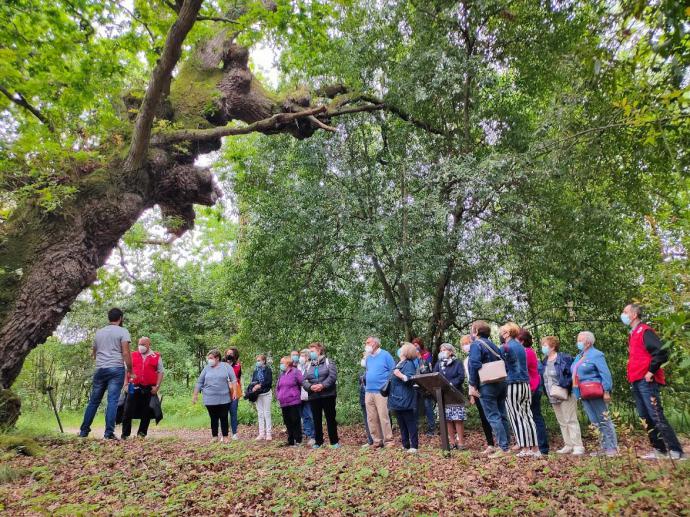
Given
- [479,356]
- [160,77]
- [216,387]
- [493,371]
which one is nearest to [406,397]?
[479,356]

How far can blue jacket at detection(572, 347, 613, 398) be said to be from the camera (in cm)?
650

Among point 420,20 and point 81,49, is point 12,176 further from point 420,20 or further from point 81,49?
point 420,20

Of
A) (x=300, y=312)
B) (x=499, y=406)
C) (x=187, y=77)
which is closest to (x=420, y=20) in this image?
(x=187, y=77)

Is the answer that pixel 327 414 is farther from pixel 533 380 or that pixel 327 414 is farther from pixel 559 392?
pixel 559 392

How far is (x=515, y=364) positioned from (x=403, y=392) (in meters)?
1.80

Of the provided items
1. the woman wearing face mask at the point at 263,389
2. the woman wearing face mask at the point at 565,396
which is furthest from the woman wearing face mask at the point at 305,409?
the woman wearing face mask at the point at 565,396

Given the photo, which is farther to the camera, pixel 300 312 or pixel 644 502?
pixel 300 312

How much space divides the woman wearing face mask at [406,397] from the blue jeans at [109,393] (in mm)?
4366

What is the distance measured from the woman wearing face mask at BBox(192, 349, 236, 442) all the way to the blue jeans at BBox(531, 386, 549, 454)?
5.41 meters

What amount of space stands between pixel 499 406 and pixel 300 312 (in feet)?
18.8

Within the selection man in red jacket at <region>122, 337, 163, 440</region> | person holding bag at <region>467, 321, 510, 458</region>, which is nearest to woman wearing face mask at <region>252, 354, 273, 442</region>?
man in red jacket at <region>122, 337, 163, 440</region>

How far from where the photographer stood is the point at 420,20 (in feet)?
34.0

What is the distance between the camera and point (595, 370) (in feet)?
21.6

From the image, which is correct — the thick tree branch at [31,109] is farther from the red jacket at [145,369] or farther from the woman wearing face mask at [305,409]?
the woman wearing face mask at [305,409]
